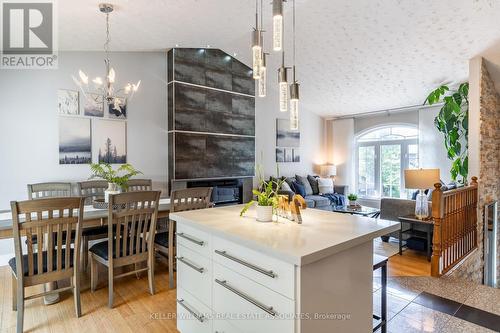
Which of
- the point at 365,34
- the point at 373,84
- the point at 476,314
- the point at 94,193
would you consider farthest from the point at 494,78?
the point at 94,193

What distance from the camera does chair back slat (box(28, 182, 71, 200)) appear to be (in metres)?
3.40

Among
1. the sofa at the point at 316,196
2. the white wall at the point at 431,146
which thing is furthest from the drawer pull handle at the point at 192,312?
the white wall at the point at 431,146

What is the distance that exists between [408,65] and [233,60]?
10.4 ft

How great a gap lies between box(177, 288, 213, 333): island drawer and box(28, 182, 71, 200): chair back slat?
8.16 feet

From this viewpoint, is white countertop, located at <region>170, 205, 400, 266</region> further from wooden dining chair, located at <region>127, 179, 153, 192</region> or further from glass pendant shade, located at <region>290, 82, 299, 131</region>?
wooden dining chair, located at <region>127, 179, 153, 192</region>

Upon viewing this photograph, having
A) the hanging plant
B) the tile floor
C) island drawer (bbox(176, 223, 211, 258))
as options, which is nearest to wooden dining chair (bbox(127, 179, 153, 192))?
island drawer (bbox(176, 223, 211, 258))

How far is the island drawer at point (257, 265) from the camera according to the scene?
124cm

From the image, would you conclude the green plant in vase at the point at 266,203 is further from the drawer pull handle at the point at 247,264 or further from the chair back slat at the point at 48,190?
the chair back slat at the point at 48,190

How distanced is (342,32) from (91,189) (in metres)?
4.14

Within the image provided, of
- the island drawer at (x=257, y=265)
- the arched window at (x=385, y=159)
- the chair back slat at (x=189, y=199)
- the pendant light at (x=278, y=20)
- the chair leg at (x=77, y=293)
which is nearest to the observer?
the island drawer at (x=257, y=265)

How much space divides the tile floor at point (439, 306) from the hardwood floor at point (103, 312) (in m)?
1.88

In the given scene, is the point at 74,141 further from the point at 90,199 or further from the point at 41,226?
the point at 41,226

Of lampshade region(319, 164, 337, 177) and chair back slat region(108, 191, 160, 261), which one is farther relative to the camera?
lampshade region(319, 164, 337, 177)

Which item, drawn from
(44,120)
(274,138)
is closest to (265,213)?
(44,120)
